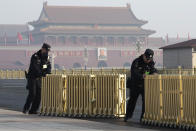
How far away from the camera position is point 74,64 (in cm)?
14712

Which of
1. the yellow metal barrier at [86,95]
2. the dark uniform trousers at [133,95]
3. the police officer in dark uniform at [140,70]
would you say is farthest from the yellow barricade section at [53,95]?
the police officer in dark uniform at [140,70]

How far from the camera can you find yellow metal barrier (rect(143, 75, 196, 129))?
12.5 meters

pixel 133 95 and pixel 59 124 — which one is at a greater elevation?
pixel 133 95

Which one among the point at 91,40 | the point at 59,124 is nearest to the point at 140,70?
Result: the point at 59,124

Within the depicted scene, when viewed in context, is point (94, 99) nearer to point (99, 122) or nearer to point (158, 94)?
point (99, 122)

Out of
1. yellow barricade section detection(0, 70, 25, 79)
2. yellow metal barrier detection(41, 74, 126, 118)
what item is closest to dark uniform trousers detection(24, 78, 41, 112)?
yellow metal barrier detection(41, 74, 126, 118)

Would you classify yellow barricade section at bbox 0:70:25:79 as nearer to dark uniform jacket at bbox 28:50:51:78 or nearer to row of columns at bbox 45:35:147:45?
dark uniform jacket at bbox 28:50:51:78

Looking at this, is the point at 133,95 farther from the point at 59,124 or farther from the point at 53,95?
the point at 53,95

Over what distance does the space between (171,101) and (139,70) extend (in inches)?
56.4

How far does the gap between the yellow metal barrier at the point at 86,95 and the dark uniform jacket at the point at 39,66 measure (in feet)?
0.62

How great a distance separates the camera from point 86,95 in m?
15.9

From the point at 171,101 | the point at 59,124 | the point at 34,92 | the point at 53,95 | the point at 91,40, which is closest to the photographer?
the point at 171,101

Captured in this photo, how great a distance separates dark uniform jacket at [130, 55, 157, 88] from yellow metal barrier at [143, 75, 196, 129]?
32 cm

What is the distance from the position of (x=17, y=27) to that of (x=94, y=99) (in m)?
181
